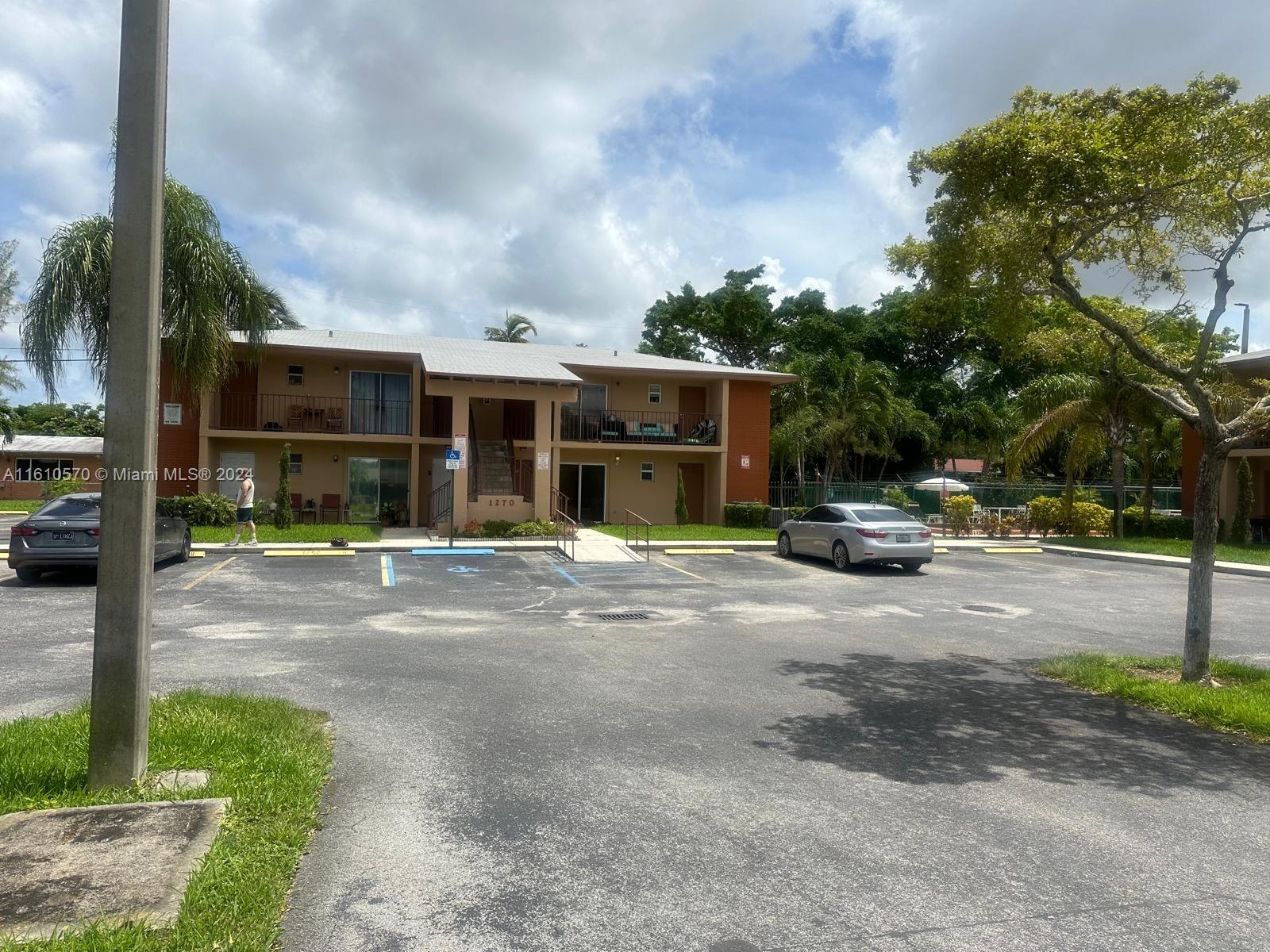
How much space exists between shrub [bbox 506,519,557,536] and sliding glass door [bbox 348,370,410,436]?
18.1 ft

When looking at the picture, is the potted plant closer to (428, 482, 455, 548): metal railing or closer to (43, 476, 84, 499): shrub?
(428, 482, 455, 548): metal railing

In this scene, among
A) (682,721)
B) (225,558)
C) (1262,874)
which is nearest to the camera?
(1262,874)

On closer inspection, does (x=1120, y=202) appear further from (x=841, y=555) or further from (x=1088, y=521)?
(x=1088, y=521)

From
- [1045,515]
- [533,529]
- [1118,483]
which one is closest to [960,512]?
[1045,515]

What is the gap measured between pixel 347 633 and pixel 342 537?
10885 mm

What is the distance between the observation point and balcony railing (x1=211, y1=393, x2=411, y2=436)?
80.2ft

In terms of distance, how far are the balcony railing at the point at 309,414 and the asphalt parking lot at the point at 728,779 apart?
13286 mm

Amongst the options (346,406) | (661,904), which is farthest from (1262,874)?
(346,406)

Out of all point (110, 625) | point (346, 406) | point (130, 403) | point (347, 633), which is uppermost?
point (346, 406)

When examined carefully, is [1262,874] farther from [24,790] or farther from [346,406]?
[346,406]

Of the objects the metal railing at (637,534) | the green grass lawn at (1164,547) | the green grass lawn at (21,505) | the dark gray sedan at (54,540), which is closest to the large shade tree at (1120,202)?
the metal railing at (637,534)

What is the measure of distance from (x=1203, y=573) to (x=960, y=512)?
19.5 m

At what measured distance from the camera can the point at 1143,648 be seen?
9992mm

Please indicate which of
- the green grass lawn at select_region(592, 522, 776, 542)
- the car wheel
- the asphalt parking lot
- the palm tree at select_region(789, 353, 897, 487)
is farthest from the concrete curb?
the asphalt parking lot
